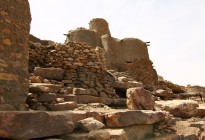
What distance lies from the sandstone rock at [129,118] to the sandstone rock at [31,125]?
103 centimetres

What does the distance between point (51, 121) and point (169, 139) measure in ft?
8.51

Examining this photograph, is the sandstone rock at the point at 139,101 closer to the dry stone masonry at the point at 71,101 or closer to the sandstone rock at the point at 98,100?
the dry stone masonry at the point at 71,101

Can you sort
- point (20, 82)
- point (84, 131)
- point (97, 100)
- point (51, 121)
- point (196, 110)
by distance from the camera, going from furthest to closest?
point (97, 100), point (196, 110), point (20, 82), point (84, 131), point (51, 121)

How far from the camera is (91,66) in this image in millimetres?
8250

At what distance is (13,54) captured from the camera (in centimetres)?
445

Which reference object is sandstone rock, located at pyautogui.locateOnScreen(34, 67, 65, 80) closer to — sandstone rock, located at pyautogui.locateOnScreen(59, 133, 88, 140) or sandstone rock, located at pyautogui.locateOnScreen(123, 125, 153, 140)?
sandstone rock, located at pyautogui.locateOnScreen(123, 125, 153, 140)

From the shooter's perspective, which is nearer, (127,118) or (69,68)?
(127,118)

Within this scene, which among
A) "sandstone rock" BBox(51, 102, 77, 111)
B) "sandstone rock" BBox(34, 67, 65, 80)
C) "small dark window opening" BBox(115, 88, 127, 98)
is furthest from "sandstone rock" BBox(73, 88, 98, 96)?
"sandstone rock" BBox(51, 102, 77, 111)

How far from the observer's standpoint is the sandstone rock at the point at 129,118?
3.78 m

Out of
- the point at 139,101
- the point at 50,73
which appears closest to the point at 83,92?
the point at 50,73

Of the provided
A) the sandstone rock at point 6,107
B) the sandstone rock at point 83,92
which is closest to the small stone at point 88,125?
the sandstone rock at point 6,107

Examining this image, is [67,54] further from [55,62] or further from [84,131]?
[84,131]

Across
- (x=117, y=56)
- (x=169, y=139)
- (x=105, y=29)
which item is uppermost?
(x=105, y=29)

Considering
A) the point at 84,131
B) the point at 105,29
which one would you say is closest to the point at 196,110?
the point at 84,131
